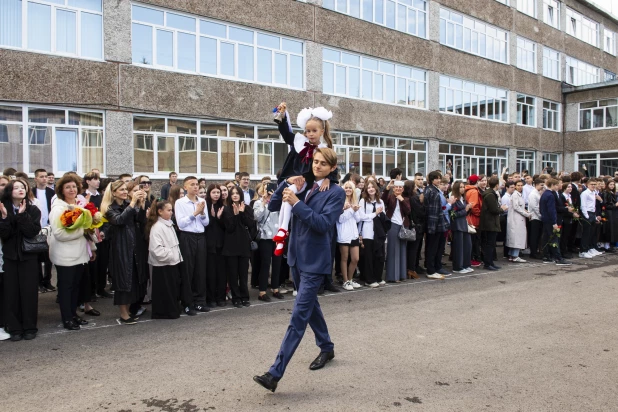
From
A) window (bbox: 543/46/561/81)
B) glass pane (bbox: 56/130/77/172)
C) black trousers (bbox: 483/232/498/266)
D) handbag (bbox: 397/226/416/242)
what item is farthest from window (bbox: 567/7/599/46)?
glass pane (bbox: 56/130/77/172)

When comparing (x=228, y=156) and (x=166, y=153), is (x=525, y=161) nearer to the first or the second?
(x=228, y=156)

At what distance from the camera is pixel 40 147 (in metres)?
13.9

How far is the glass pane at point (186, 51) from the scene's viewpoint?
1627 cm

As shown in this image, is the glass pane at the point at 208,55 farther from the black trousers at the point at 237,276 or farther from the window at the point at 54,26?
the black trousers at the point at 237,276

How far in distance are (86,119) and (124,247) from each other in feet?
28.9

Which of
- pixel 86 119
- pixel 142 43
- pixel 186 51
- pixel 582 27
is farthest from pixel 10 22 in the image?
pixel 582 27

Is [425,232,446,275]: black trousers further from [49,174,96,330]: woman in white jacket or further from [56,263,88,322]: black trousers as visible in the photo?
[56,263,88,322]: black trousers

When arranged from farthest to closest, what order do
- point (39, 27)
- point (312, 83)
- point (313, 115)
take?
point (312, 83), point (39, 27), point (313, 115)

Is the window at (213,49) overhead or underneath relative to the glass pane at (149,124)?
overhead

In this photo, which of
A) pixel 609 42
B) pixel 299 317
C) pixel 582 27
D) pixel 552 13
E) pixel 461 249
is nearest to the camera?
pixel 299 317

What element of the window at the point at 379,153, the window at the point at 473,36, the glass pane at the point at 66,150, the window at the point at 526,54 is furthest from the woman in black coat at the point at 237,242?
the window at the point at 526,54

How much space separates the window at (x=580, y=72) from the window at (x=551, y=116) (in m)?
2.58

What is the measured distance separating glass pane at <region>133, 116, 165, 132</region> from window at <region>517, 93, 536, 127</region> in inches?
905

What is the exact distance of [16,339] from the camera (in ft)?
20.5
